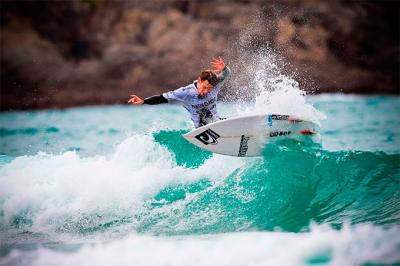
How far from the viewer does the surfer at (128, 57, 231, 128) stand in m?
7.32

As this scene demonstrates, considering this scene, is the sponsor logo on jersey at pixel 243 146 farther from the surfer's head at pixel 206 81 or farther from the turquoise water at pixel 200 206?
the surfer's head at pixel 206 81

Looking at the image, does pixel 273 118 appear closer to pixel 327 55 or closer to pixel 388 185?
pixel 388 185

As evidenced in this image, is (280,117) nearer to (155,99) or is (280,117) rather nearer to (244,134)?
(244,134)

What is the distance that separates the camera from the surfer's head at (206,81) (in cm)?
727

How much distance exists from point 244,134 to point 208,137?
62 centimetres

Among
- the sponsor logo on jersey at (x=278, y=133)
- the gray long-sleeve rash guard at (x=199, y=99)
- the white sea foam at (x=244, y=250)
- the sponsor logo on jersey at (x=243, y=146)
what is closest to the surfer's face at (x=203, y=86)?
the gray long-sleeve rash guard at (x=199, y=99)

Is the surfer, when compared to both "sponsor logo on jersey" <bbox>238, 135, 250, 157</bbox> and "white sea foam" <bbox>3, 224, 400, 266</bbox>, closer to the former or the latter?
"sponsor logo on jersey" <bbox>238, 135, 250, 157</bbox>

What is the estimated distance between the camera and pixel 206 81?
7262 mm

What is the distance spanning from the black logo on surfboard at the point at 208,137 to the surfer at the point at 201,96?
1.58 feet

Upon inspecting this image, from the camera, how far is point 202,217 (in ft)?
22.5

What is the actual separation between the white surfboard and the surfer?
489mm

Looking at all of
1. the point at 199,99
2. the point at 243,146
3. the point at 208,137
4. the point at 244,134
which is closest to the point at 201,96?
the point at 199,99

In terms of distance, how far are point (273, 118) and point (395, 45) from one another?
938 inches

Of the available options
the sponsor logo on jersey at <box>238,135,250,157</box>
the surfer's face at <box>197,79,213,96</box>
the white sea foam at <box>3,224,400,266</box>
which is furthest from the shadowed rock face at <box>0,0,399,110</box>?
the white sea foam at <box>3,224,400,266</box>
